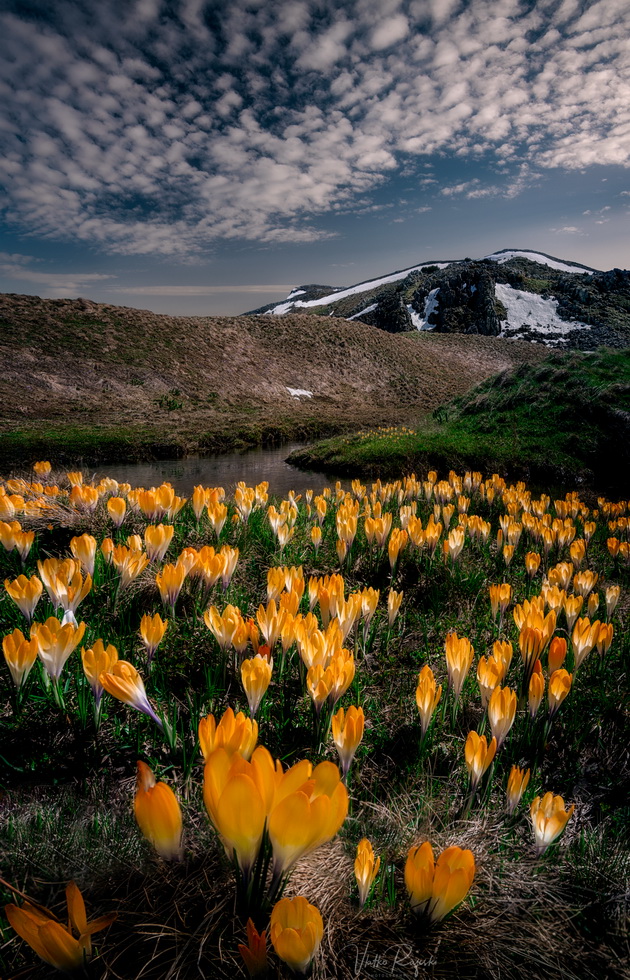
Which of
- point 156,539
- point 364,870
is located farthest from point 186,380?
point 364,870

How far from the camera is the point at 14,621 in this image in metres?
2.70

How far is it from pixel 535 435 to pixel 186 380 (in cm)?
2345

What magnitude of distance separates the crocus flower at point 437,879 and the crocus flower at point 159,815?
20.1 inches

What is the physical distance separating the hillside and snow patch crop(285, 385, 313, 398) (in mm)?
154

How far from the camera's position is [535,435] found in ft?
40.7

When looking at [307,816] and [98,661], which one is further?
[98,661]

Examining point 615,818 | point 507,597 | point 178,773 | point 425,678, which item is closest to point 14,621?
point 178,773

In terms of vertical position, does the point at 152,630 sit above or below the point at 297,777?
below

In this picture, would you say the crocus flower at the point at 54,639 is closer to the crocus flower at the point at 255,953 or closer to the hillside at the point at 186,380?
the crocus flower at the point at 255,953

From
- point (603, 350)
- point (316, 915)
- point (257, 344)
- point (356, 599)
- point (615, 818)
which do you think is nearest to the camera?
point (316, 915)

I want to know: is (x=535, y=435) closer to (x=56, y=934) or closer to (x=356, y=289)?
(x=56, y=934)

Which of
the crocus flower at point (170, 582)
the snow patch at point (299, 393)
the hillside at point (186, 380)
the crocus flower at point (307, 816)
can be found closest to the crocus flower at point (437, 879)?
the crocus flower at point (307, 816)

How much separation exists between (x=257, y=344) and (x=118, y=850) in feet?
134

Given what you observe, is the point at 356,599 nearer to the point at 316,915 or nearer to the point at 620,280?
the point at 316,915
